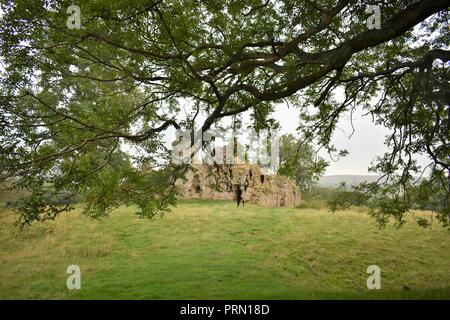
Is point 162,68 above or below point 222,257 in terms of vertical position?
above

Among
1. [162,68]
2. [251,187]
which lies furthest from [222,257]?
[251,187]

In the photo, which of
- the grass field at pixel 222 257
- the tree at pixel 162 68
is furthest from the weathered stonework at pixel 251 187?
the tree at pixel 162 68

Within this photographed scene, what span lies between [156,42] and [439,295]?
805 centimetres

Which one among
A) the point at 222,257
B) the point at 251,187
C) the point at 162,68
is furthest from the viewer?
the point at 251,187

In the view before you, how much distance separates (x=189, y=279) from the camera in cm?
1271

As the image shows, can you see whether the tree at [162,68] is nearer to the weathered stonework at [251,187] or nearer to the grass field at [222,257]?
the grass field at [222,257]

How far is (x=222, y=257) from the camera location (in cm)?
1572

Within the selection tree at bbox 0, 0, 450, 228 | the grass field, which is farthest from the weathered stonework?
tree at bbox 0, 0, 450, 228

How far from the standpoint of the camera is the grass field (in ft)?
38.7

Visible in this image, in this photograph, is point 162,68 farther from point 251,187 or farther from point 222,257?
point 251,187

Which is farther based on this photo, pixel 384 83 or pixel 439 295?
pixel 384 83

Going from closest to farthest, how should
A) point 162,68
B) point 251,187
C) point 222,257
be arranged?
point 162,68, point 222,257, point 251,187
